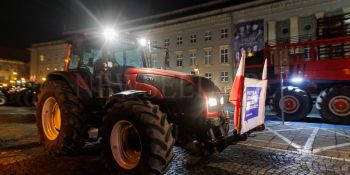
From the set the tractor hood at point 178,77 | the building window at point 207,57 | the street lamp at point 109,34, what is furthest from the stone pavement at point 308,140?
the building window at point 207,57

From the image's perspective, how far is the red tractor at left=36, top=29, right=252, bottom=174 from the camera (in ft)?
13.7

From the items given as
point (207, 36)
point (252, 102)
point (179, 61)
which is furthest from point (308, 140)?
point (179, 61)

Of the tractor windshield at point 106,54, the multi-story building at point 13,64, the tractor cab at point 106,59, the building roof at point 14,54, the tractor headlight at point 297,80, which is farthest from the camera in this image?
the building roof at point 14,54

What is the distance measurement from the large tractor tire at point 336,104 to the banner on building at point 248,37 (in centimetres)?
1991

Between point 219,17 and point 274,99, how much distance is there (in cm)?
2454

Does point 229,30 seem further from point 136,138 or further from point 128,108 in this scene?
point 128,108

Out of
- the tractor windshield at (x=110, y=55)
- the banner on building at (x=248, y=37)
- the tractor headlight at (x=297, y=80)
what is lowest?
the tractor headlight at (x=297, y=80)

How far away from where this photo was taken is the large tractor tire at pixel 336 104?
10648 mm

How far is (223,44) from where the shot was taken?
3484 centimetres

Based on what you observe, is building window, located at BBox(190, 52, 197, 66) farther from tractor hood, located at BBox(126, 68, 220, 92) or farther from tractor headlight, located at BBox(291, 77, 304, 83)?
tractor hood, located at BBox(126, 68, 220, 92)

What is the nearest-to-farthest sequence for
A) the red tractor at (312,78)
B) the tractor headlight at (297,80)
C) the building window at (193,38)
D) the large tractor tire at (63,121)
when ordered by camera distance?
the large tractor tire at (63,121), the red tractor at (312,78), the tractor headlight at (297,80), the building window at (193,38)

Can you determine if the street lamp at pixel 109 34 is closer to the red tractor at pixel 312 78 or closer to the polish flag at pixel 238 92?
the polish flag at pixel 238 92

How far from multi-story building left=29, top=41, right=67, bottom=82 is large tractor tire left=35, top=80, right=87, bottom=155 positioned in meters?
52.2

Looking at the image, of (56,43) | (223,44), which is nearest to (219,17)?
(223,44)
